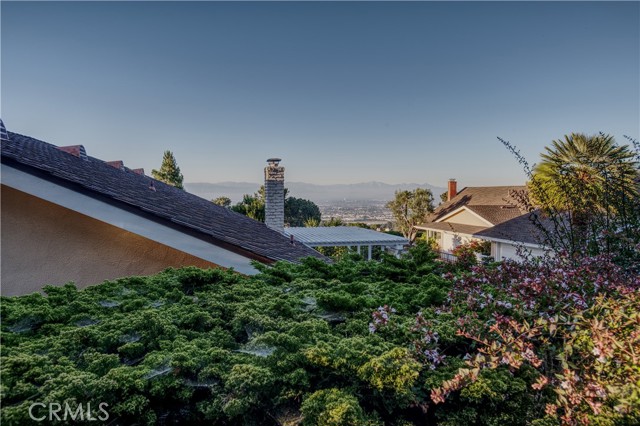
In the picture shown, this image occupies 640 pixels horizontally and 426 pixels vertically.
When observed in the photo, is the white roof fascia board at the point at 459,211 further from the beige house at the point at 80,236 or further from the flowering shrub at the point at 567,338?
the flowering shrub at the point at 567,338

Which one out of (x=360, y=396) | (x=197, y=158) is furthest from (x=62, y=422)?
(x=197, y=158)

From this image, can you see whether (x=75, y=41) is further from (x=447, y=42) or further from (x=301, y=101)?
(x=447, y=42)

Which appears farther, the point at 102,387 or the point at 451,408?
the point at 451,408

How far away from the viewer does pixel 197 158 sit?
77.7 ft

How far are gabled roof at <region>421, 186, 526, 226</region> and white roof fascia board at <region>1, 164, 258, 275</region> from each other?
20.7 m

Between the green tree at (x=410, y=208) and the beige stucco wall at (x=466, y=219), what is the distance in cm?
546

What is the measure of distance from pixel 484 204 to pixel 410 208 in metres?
8.24

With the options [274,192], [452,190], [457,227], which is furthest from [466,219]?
[274,192]

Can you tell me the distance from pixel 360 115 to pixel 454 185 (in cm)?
1582

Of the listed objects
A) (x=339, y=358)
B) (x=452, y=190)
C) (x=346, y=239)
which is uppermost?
(x=452, y=190)

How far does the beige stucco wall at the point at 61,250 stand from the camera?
418 centimetres

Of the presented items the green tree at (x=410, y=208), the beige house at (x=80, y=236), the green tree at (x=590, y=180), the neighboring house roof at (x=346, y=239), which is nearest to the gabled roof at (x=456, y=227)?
the green tree at (x=410, y=208)

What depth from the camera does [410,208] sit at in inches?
1278

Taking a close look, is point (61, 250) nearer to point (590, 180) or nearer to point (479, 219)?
point (590, 180)
